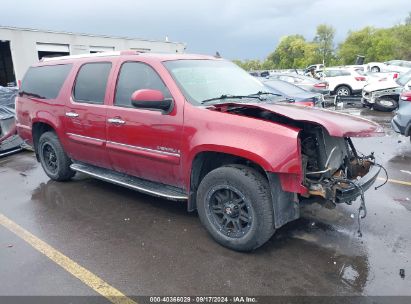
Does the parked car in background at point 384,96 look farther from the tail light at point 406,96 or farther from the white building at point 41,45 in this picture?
the white building at point 41,45

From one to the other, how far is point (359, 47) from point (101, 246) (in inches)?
3164

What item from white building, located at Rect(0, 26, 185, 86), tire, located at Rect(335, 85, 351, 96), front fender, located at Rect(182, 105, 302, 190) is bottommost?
tire, located at Rect(335, 85, 351, 96)

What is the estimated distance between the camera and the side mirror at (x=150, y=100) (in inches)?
148

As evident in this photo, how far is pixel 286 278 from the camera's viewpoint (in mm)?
3273

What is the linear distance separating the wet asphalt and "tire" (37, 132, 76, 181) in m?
0.51

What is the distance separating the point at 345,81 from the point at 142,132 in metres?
17.1

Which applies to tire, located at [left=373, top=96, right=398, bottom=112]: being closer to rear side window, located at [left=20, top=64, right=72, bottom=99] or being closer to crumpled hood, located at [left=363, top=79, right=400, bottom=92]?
crumpled hood, located at [left=363, top=79, right=400, bottom=92]

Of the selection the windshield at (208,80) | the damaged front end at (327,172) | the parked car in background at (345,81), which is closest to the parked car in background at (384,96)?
the parked car in background at (345,81)

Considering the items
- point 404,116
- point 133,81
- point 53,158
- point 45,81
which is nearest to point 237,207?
point 133,81

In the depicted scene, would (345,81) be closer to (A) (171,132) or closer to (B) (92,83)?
(B) (92,83)

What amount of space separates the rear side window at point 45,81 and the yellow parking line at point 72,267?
2.05 meters

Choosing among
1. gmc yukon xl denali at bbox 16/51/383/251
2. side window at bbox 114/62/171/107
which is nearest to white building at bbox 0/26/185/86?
gmc yukon xl denali at bbox 16/51/383/251

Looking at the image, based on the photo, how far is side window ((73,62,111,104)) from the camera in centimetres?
479

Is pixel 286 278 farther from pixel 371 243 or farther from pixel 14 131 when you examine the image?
pixel 14 131
